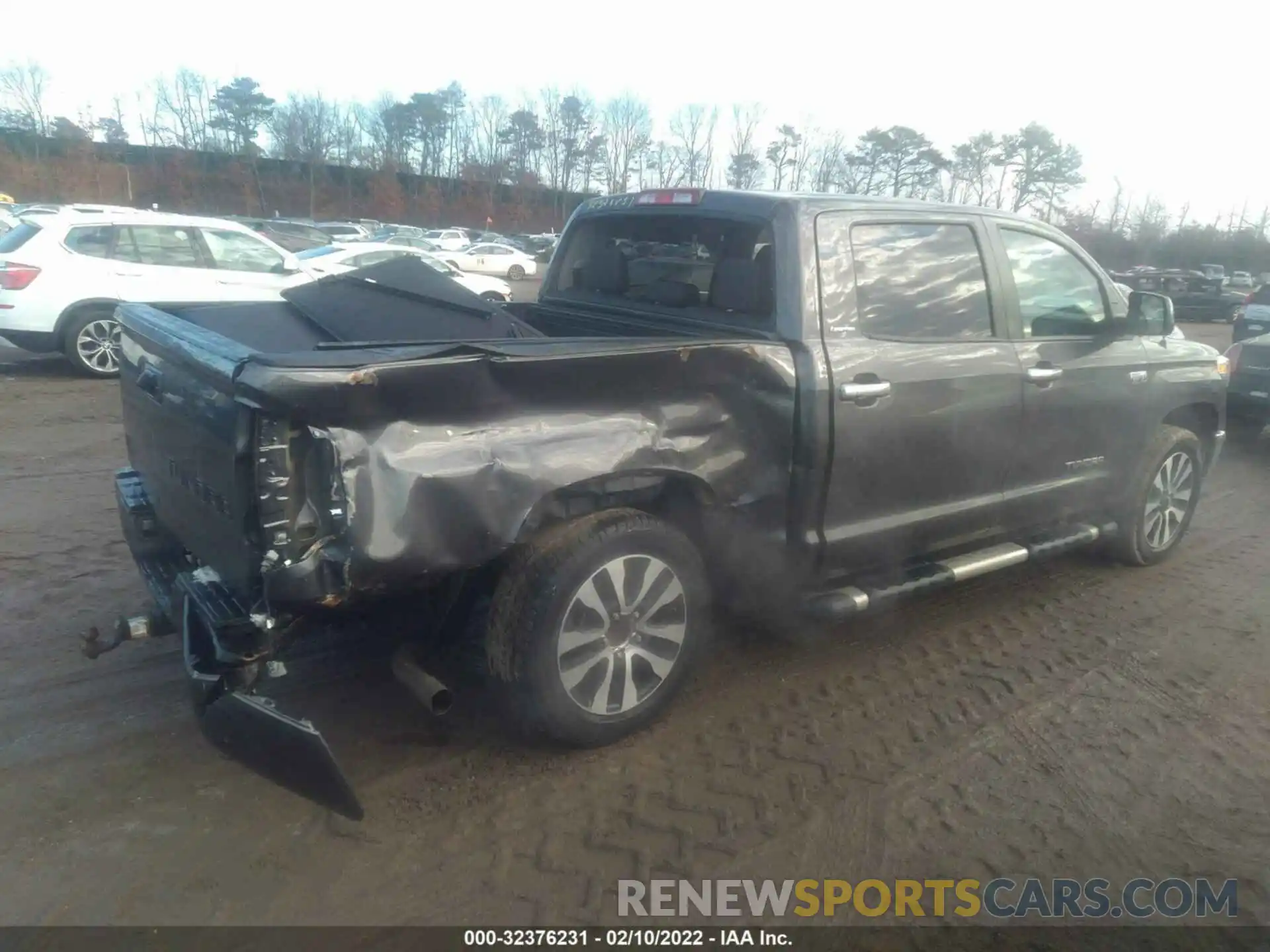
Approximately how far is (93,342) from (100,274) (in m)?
0.76

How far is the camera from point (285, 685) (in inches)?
157

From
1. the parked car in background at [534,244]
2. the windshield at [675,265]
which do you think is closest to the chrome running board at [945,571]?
the windshield at [675,265]

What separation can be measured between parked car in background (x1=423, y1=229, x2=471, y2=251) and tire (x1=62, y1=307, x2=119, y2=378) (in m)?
26.2

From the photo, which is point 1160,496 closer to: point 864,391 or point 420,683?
point 864,391

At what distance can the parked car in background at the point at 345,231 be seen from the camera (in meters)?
35.7

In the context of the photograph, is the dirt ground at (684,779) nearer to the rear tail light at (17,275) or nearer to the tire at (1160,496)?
the tire at (1160,496)

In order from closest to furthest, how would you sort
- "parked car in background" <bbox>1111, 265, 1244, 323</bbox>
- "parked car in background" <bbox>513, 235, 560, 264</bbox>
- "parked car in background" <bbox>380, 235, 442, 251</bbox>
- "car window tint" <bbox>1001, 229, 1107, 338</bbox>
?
1. "car window tint" <bbox>1001, 229, 1107, 338</bbox>
2. "parked car in background" <bbox>1111, 265, 1244, 323</bbox>
3. "parked car in background" <bbox>380, 235, 442, 251</bbox>
4. "parked car in background" <bbox>513, 235, 560, 264</bbox>

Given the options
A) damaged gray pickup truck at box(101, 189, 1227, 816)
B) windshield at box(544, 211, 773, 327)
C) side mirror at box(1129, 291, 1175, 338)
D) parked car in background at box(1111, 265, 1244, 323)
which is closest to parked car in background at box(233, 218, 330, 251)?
parked car in background at box(1111, 265, 1244, 323)

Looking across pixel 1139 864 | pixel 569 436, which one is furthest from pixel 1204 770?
pixel 569 436

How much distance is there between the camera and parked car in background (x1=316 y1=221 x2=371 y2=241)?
35.7m

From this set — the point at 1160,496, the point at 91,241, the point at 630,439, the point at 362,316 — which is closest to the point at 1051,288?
the point at 1160,496

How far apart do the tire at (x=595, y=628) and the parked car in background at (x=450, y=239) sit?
34.3 meters

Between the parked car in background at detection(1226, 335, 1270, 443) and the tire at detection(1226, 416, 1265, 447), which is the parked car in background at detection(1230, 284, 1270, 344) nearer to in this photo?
the tire at detection(1226, 416, 1265, 447)

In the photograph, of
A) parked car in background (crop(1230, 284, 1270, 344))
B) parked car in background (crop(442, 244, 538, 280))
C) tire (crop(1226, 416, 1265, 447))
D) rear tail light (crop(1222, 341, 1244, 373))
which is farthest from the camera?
parked car in background (crop(442, 244, 538, 280))
